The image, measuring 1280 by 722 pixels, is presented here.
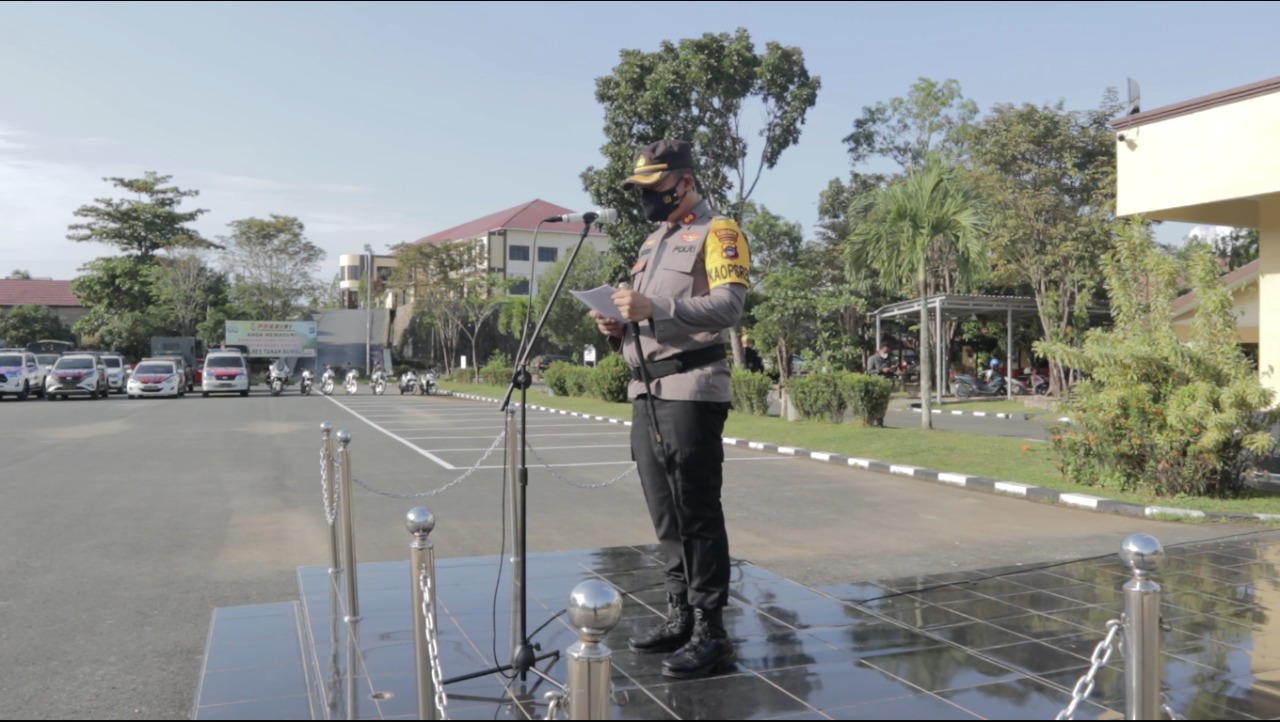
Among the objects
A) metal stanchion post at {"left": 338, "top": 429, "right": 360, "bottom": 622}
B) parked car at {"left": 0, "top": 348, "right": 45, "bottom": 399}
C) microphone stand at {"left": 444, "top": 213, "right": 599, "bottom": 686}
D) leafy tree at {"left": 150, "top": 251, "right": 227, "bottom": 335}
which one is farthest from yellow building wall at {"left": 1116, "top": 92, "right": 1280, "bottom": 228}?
leafy tree at {"left": 150, "top": 251, "right": 227, "bottom": 335}

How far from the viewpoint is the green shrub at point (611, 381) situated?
2692cm

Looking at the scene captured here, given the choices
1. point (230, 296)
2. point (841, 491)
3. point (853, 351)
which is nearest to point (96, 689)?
point (841, 491)

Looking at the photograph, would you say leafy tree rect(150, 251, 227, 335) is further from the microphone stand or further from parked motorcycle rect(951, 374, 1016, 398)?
the microphone stand

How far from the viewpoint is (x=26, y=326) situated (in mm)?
51125

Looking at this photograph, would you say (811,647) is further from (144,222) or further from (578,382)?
(144,222)

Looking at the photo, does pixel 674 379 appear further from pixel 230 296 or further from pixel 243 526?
pixel 230 296

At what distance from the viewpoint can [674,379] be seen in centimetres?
385

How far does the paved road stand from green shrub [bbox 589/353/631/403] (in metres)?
11.2

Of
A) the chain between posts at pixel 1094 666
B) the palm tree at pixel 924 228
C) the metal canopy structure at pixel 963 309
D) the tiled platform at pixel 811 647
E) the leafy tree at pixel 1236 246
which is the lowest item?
the tiled platform at pixel 811 647

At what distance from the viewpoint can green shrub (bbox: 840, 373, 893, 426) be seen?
16.5 meters

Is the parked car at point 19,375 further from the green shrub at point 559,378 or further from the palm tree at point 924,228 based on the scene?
the palm tree at point 924,228

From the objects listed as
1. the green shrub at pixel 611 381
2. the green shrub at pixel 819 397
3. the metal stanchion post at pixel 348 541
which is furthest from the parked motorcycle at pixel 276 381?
the metal stanchion post at pixel 348 541

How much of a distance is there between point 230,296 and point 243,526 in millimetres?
48365

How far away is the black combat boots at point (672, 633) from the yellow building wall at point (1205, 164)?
10909 mm
